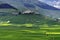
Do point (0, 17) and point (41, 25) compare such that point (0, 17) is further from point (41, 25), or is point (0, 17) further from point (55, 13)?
point (55, 13)

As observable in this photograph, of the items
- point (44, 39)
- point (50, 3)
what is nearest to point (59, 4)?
point (50, 3)

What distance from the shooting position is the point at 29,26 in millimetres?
6332

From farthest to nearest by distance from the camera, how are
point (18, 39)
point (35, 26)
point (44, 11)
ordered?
point (44, 11)
point (35, 26)
point (18, 39)

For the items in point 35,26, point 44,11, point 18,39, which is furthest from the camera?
point 44,11

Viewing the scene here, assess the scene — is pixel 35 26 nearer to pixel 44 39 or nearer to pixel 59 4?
pixel 44 39

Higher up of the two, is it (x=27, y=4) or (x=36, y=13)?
(x=27, y=4)

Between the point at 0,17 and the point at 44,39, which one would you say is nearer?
the point at 44,39

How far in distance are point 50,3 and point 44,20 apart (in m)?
0.88

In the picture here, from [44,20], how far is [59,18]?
67 cm

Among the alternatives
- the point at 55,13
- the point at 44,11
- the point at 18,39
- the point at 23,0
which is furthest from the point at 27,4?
the point at 18,39

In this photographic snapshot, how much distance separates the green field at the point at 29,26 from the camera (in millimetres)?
6160

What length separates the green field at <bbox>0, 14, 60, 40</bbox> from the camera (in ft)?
20.2

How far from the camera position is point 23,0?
268 inches

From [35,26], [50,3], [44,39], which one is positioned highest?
[50,3]
